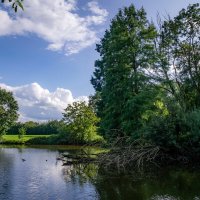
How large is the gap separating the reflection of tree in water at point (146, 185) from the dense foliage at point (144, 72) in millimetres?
9009

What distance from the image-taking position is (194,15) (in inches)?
1375

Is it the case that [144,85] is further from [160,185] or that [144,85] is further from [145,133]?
[160,185]

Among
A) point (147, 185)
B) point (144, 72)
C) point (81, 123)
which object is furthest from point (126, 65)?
point (81, 123)

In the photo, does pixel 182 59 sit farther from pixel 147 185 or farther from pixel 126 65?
pixel 147 185

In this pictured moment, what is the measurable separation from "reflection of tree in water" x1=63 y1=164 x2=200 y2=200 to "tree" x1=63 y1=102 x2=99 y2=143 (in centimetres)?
4048

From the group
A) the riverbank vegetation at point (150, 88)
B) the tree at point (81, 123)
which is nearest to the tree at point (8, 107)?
the tree at point (81, 123)

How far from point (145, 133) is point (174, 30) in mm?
14379

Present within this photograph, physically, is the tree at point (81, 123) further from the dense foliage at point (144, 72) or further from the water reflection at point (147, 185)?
the water reflection at point (147, 185)

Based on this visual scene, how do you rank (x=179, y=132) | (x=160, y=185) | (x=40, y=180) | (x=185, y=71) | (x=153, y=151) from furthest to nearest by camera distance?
(x=185, y=71) → (x=179, y=132) → (x=153, y=151) → (x=40, y=180) → (x=160, y=185)

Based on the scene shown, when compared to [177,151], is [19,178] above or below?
below

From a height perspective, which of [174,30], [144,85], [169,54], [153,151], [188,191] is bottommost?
[188,191]

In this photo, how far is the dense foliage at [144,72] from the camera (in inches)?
1243

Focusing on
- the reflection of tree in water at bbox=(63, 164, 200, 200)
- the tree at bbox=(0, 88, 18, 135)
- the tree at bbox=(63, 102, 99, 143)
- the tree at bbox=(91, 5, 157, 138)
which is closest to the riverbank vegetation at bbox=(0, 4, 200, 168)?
the tree at bbox=(91, 5, 157, 138)

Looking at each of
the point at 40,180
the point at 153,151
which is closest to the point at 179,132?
the point at 153,151
